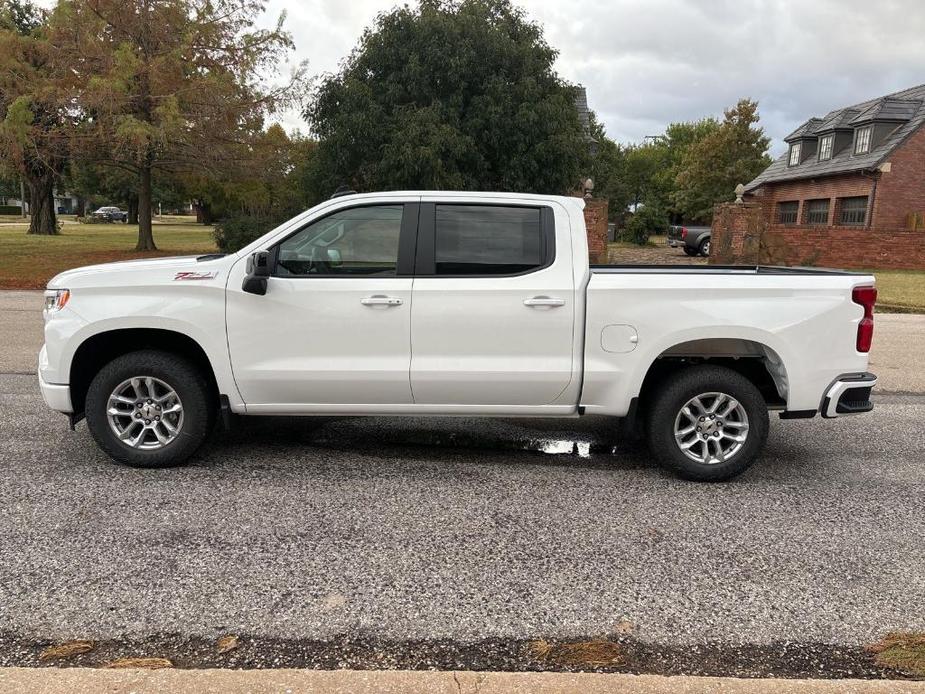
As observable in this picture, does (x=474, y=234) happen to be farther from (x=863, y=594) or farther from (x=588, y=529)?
(x=863, y=594)

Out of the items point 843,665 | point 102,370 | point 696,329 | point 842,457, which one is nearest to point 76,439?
point 102,370

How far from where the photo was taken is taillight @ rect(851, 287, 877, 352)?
4961 mm

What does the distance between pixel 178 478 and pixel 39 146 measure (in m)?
22.9

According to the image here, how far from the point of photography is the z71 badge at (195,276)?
5.05 m

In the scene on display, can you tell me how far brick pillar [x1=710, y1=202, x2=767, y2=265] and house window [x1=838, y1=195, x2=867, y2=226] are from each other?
44.1ft

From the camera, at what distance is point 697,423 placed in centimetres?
512

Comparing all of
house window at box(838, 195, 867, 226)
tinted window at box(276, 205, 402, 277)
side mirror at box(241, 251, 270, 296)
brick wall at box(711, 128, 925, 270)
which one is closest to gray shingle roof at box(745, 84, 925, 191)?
brick wall at box(711, 128, 925, 270)

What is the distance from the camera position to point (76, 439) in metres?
5.93

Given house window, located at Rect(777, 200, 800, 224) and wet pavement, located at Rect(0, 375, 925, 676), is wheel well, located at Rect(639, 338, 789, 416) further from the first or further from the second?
house window, located at Rect(777, 200, 800, 224)

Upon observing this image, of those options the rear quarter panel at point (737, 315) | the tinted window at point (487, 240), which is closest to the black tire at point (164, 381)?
the tinted window at point (487, 240)

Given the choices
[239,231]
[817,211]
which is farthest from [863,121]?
[239,231]

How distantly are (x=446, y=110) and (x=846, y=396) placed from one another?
18.5m

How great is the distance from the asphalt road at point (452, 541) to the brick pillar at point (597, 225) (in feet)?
51.2

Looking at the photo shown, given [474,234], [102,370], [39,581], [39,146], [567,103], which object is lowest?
[39,581]
